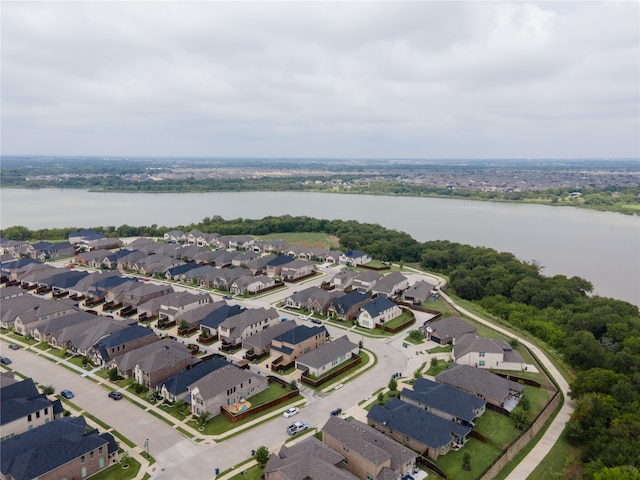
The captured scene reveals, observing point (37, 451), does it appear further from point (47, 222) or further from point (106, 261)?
point (47, 222)

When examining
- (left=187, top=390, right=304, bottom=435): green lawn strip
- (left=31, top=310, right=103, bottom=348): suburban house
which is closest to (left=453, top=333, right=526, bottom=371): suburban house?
(left=187, top=390, right=304, bottom=435): green lawn strip

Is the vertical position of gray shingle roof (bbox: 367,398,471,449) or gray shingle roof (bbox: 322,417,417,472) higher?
gray shingle roof (bbox: 322,417,417,472)

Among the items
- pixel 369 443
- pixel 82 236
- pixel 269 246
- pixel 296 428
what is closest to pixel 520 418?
pixel 369 443

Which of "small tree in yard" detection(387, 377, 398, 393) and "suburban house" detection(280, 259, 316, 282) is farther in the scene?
"suburban house" detection(280, 259, 316, 282)

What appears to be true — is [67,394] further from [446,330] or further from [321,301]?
[446,330]

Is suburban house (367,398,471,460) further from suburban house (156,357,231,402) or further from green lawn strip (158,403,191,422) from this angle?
suburban house (156,357,231,402)

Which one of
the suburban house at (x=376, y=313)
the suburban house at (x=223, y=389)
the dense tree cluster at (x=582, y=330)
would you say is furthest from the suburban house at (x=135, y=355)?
the dense tree cluster at (x=582, y=330)
